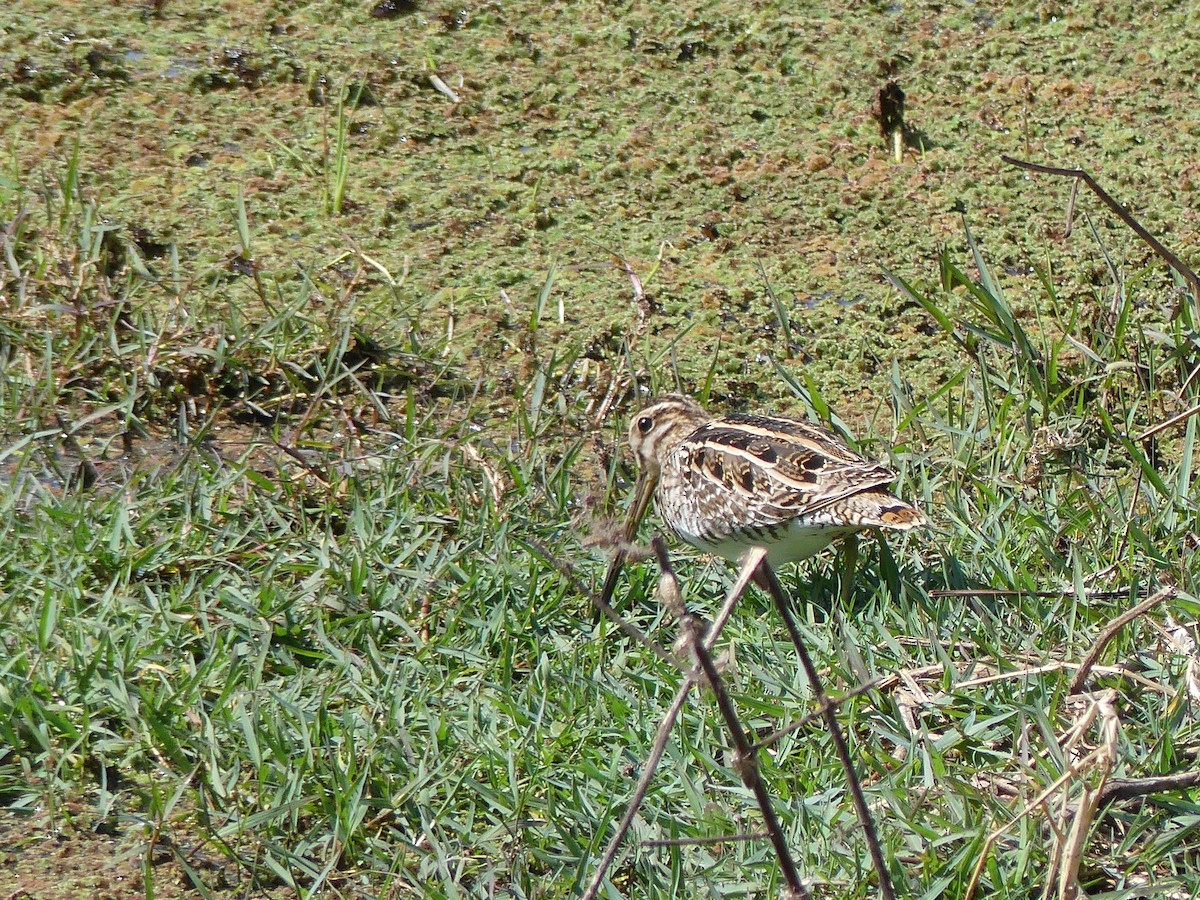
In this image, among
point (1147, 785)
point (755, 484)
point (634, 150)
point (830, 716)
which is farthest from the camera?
point (634, 150)

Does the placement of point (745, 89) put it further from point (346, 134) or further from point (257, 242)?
point (257, 242)

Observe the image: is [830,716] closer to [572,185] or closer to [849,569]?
[849,569]

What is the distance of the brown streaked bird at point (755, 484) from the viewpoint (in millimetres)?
3896

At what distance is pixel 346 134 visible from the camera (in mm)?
5809

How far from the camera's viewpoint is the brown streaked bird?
3.90m

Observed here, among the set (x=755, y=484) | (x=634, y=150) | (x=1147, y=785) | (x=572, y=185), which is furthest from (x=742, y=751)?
(x=634, y=150)

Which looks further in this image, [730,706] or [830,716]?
[830,716]

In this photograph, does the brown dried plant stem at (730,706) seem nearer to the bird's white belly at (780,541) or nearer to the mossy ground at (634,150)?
the bird's white belly at (780,541)

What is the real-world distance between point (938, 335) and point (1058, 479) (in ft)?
2.66

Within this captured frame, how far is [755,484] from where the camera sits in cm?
410

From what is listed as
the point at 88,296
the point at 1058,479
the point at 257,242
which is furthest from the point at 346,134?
the point at 1058,479

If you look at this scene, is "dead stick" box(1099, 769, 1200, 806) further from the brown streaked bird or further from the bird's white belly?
the bird's white belly

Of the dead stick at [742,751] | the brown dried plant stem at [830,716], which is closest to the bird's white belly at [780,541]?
the brown dried plant stem at [830,716]

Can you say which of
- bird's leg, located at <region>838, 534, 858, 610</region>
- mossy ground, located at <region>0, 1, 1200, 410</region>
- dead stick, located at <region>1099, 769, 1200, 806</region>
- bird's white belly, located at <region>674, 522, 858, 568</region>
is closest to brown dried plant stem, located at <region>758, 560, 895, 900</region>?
dead stick, located at <region>1099, 769, 1200, 806</region>
